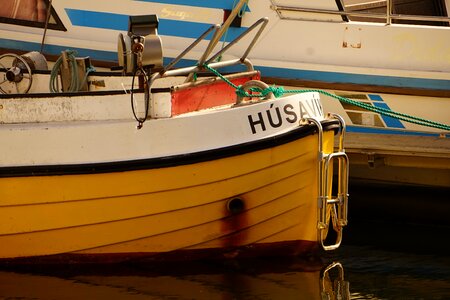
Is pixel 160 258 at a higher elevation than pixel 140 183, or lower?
lower

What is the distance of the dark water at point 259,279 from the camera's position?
7824 mm

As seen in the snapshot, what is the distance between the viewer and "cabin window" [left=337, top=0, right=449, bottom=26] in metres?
10.5

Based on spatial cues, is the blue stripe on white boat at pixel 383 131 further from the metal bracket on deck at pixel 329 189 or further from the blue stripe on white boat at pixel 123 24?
the metal bracket on deck at pixel 329 189

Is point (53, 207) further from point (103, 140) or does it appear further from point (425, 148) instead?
point (425, 148)

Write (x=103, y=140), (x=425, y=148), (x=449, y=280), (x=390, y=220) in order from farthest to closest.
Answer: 1. (x=390, y=220)
2. (x=425, y=148)
3. (x=449, y=280)
4. (x=103, y=140)

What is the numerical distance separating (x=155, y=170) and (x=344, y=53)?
9.33 ft

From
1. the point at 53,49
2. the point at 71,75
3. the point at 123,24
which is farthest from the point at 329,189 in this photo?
the point at 53,49

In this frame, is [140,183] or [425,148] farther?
[425,148]

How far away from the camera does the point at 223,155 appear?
314 inches

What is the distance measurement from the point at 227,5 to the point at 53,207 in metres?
3.05

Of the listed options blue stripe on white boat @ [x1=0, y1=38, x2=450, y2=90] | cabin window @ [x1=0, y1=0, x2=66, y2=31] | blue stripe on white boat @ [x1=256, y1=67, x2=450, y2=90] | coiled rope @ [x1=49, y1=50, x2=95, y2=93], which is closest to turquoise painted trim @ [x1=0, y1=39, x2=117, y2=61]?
cabin window @ [x1=0, y1=0, x2=66, y2=31]

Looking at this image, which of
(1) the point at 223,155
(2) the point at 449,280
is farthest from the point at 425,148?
(1) the point at 223,155

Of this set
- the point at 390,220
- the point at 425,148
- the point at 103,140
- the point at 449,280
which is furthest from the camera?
the point at 390,220

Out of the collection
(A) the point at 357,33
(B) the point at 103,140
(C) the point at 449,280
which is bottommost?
(C) the point at 449,280
